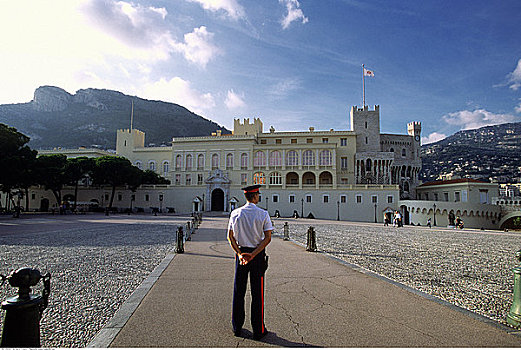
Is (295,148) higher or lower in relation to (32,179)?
higher

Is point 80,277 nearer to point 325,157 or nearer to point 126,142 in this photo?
point 325,157

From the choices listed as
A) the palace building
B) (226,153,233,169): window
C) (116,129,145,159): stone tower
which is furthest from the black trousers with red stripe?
(116,129,145,159): stone tower

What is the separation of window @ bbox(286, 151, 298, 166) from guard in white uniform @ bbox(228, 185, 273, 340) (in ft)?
160

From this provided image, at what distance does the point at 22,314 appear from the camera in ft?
9.22

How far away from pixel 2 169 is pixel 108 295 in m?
35.3

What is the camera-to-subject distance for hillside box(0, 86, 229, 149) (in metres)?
133

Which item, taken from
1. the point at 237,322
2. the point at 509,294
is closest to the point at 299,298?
the point at 237,322

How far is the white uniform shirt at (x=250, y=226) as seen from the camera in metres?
4.04

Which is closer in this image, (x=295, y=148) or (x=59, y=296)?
(x=59, y=296)

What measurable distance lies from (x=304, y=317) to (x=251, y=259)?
145 centimetres

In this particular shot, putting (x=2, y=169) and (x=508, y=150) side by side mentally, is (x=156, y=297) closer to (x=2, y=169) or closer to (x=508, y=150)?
(x=2, y=169)

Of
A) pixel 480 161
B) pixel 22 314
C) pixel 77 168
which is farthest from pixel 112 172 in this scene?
pixel 480 161

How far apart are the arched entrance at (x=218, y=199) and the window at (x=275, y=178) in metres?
8.69

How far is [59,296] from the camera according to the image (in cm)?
569
